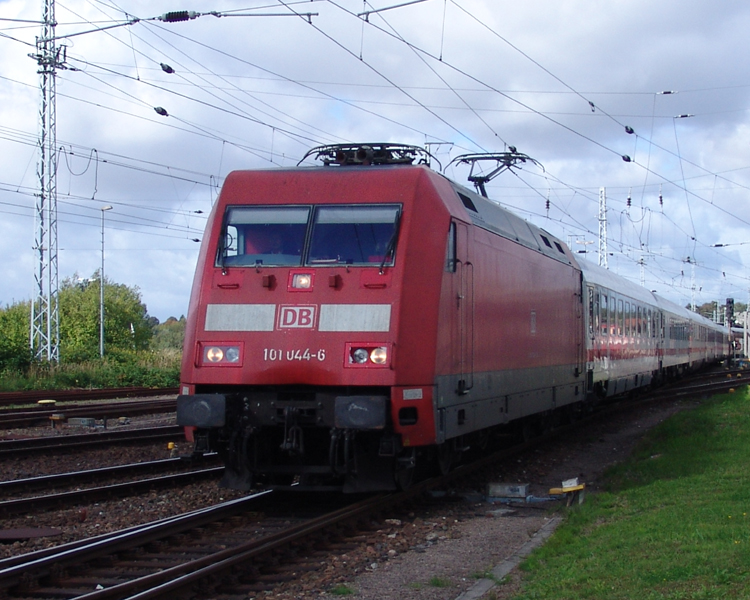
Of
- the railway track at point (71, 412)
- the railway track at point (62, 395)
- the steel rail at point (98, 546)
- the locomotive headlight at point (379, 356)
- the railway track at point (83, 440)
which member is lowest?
the steel rail at point (98, 546)

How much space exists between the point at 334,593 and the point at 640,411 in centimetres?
1944

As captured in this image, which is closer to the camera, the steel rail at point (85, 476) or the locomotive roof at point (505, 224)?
Answer: the steel rail at point (85, 476)

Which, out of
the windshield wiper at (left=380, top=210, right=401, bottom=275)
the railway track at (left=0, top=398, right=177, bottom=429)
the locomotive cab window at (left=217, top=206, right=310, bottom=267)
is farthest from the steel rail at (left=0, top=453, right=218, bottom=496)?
the railway track at (left=0, top=398, right=177, bottom=429)

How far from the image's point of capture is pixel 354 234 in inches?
370

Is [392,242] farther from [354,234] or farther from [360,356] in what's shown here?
[360,356]

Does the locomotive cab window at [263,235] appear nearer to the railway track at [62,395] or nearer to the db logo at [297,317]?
the db logo at [297,317]

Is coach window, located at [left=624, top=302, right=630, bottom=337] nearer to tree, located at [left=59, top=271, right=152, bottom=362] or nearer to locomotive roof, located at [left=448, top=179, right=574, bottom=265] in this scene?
locomotive roof, located at [left=448, top=179, right=574, bottom=265]

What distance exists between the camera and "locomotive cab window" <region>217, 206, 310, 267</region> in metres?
9.51

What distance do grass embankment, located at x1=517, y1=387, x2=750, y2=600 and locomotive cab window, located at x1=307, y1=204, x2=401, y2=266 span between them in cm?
327

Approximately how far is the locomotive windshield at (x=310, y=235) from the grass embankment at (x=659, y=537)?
336 centimetres

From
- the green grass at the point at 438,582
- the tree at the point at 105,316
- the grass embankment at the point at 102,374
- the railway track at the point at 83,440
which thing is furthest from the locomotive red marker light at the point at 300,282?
the tree at the point at 105,316

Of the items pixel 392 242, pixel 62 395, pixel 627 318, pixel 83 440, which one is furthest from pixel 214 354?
pixel 62 395

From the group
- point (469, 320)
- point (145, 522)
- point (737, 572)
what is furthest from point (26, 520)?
point (737, 572)

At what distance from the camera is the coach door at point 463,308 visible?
9.89 m
